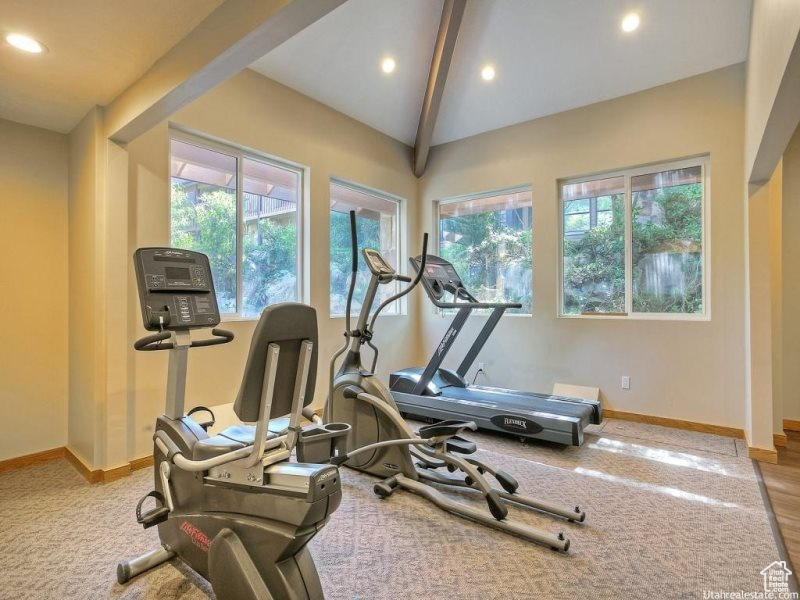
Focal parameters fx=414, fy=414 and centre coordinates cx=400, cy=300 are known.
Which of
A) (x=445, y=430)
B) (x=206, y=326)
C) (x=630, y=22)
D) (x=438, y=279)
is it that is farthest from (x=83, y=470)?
(x=630, y=22)

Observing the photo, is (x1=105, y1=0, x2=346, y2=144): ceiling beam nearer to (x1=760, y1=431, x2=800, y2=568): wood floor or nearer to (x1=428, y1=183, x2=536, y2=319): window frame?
(x1=760, y1=431, x2=800, y2=568): wood floor

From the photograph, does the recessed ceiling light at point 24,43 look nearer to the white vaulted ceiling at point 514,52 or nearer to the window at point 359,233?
the white vaulted ceiling at point 514,52

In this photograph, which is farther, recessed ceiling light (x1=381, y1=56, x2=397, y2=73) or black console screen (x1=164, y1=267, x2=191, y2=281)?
recessed ceiling light (x1=381, y1=56, x2=397, y2=73)

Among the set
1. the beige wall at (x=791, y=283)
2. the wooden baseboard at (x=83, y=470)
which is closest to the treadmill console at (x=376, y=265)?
the wooden baseboard at (x=83, y=470)

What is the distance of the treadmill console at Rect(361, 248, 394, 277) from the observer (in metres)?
3.00

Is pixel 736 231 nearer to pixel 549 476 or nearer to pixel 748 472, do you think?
pixel 748 472

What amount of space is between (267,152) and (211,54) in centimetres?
204

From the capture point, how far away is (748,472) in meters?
3.02

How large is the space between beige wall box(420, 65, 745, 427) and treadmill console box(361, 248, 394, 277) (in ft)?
8.04

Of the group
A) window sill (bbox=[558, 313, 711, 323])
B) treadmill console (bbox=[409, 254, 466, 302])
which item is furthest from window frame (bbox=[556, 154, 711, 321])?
treadmill console (bbox=[409, 254, 466, 302])

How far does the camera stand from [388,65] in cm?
448

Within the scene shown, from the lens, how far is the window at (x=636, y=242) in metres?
4.13

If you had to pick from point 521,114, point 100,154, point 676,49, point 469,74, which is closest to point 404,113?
point 469,74

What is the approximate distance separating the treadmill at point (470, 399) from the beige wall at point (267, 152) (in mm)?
1009
